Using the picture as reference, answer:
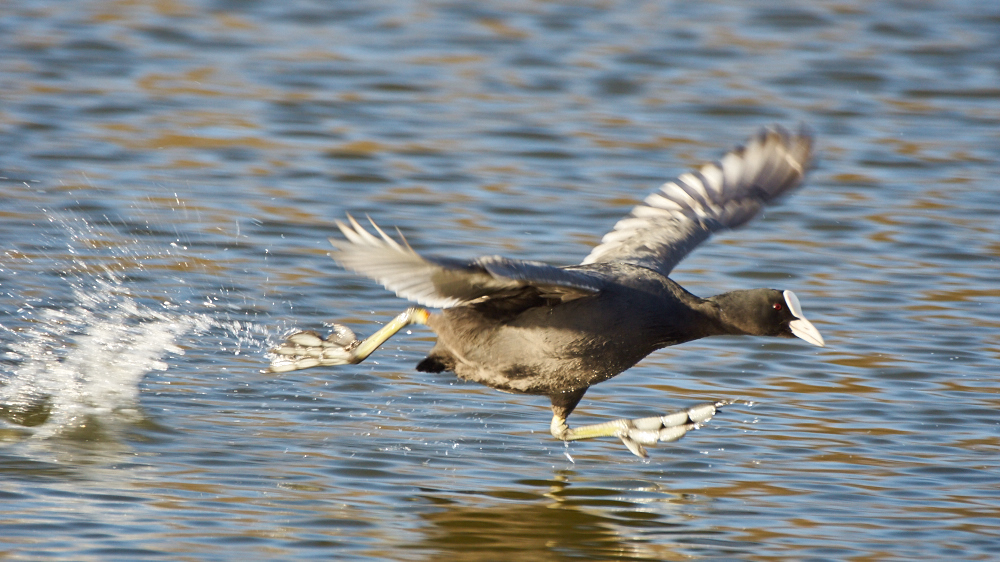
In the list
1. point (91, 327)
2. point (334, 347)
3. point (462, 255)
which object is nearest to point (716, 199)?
point (334, 347)

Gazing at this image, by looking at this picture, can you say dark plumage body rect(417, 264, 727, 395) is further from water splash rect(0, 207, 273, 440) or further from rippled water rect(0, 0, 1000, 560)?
water splash rect(0, 207, 273, 440)

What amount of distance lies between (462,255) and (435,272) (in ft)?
11.0

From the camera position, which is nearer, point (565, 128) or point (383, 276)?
point (383, 276)

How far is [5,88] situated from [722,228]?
6.91 m

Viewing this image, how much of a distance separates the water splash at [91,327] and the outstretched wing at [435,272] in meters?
1.53

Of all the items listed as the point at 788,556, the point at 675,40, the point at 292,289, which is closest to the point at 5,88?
the point at 292,289

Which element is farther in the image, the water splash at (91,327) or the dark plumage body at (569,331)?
the water splash at (91,327)

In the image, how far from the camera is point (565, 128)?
34.2ft

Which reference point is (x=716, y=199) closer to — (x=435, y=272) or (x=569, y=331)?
(x=569, y=331)

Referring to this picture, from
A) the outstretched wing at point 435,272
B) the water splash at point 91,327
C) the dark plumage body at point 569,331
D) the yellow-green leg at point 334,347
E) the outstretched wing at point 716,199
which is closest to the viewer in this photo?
the outstretched wing at point 435,272

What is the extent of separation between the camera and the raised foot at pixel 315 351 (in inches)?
217

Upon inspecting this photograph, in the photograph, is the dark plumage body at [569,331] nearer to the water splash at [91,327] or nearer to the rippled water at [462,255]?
the rippled water at [462,255]

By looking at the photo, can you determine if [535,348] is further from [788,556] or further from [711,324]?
[788,556]

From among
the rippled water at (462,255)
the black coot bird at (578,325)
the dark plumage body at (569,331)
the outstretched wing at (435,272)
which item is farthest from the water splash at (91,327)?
the outstretched wing at (435,272)
